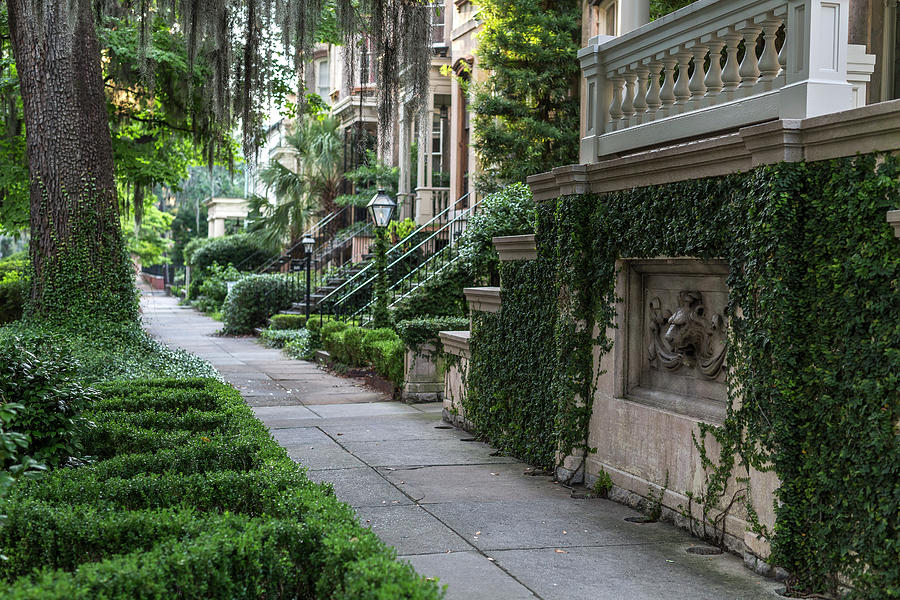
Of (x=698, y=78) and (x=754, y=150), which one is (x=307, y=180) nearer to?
(x=698, y=78)

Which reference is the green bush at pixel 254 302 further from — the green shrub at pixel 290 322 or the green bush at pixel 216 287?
the green bush at pixel 216 287

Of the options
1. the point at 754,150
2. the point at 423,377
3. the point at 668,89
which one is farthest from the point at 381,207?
the point at 754,150

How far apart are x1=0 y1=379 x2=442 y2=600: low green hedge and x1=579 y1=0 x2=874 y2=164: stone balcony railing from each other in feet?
12.0

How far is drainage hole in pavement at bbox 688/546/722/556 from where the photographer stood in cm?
584

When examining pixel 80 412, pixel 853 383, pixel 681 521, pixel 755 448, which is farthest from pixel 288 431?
pixel 853 383

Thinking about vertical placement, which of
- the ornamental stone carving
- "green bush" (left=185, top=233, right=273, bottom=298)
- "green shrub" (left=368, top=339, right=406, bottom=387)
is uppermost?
"green bush" (left=185, top=233, right=273, bottom=298)

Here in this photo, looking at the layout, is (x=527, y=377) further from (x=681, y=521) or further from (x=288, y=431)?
(x=288, y=431)

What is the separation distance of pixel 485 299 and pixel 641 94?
2.95 m

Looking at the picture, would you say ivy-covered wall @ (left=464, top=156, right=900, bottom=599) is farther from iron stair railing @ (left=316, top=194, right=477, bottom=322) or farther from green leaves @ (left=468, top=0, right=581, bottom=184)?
iron stair railing @ (left=316, top=194, right=477, bottom=322)

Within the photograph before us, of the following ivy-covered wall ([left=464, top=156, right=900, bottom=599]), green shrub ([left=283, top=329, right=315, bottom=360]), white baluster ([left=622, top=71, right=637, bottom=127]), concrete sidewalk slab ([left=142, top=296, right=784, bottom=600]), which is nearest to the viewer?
ivy-covered wall ([left=464, top=156, right=900, bottom=599])

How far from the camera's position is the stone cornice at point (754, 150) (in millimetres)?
4699

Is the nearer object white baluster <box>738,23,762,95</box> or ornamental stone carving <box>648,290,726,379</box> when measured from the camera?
white baluster <box>738,23,762,95</box>

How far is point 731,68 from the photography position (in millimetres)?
6258

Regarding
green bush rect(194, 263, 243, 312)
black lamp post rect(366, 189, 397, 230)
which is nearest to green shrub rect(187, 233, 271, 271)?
green bush rect(194, 263, 243, 312)
